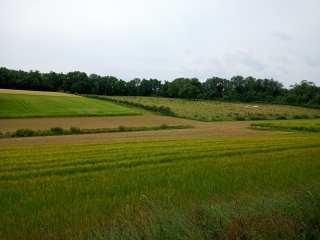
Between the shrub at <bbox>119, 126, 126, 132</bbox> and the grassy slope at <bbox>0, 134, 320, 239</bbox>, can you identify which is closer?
the grassy slope at <bbox>0, 134, 320, 239</bbox>

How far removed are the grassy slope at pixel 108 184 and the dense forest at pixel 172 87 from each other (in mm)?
102339

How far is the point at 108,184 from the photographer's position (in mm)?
8773

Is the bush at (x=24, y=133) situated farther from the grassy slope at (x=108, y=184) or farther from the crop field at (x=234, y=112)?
the crop field at (x=234, y=112)

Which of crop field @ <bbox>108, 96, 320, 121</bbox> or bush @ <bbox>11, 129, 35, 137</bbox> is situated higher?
crop field @ <bbox>108, 96, 320, 121</bbox>

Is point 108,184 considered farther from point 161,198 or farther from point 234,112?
point 234,112

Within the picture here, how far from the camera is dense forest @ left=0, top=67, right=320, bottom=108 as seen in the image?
108m

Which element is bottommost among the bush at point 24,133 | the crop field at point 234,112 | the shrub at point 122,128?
the bush at point 24,133

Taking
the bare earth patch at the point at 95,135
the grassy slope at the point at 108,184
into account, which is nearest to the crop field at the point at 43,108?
the bare earth patch at the point at 95,135

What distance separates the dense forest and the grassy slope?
336 feet

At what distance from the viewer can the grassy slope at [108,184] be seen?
19.5 feet

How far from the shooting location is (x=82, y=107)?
219ft

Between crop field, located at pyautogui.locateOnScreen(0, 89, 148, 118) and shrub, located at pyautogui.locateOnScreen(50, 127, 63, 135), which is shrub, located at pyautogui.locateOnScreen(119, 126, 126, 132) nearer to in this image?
shrub, located at pyautogui.locateOnScreen(50, 127, 63, 135)

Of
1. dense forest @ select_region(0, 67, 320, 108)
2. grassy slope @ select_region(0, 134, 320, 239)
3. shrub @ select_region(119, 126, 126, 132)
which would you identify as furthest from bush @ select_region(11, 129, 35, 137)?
dense forest @ select_region(0, 67, 320, 108)

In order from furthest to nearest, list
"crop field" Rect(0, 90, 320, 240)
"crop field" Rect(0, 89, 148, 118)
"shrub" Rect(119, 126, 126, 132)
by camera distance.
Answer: "crop field" Rect(0, 89, 148, 118) < "shrub" Rect(119, 126, 126, 132) < "crop field" Rect(0, 90, 320, 240)
